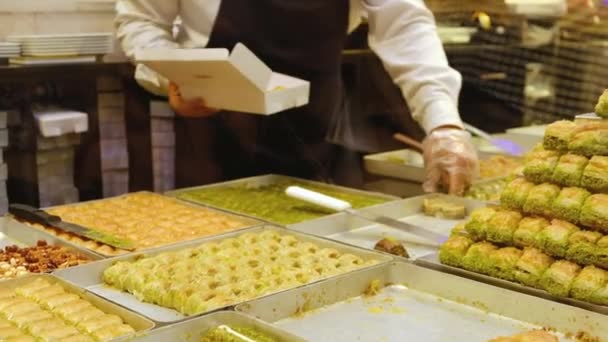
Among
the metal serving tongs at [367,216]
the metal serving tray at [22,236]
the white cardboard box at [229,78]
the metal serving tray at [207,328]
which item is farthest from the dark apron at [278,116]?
the metal serving tray at [207,328]

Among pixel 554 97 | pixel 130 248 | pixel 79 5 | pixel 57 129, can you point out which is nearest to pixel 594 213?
pixel 130 248

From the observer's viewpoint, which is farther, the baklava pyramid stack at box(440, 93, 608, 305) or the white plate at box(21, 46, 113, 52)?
the white plate at box(21, 46, 113, 52)

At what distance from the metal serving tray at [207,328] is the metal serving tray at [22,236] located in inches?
28.0

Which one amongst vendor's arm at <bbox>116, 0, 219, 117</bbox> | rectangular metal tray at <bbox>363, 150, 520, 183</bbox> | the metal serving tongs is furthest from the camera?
rectangular metal tray at <bbox>363, 150, 520, 183</bbox>

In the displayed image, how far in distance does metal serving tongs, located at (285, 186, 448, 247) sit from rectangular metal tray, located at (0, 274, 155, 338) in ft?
3.10

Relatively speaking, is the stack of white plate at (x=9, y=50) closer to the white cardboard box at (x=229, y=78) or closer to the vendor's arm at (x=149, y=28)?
the vendor's arm at (x=149, y=28)

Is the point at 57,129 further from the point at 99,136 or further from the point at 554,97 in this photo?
the point at 554,97

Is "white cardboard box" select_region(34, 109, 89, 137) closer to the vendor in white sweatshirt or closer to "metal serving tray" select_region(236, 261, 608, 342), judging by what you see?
the vendor in white sweatshirt

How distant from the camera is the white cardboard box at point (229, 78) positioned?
8.08 feet

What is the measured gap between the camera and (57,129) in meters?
3.01

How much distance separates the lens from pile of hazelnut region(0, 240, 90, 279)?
2.15 metres

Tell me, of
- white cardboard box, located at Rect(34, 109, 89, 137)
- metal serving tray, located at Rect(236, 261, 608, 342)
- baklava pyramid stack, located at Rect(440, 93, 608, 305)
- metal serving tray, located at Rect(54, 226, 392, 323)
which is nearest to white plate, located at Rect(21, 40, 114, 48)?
white cardboard box, located at Rect(34, 109, 89, 137)

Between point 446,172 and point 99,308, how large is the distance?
147 cm

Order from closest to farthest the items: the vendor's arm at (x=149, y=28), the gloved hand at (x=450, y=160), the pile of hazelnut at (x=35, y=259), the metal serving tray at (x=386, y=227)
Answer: the pile of hazelnut at (x=35, y=259)
the metal serving tray at (x=386, y=227)
the gloved hand at (x=450, y=160)
the vendor's arm at (x=149, y=28)
